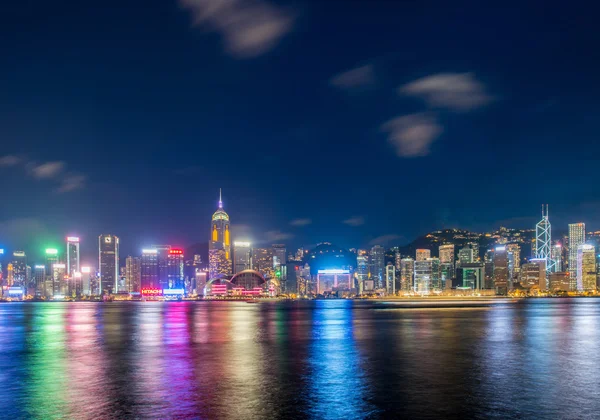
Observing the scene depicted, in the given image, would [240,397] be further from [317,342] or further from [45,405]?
[317,342]

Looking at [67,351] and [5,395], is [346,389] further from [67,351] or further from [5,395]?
[67,351]

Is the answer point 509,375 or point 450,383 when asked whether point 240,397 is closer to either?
point 450,383

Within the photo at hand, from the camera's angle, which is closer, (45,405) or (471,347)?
(45,405)

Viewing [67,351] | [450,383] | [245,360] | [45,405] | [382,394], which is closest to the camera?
[45,405]

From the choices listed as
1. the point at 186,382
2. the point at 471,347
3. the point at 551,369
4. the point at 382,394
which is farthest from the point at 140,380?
the point at 471,347

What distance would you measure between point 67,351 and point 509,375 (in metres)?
39.3

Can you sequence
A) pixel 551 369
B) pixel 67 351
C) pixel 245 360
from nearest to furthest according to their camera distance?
1. pixel 551 369
2. pixel 245 360
3. pixel 67 351

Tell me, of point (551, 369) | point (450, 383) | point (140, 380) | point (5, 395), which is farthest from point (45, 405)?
point (551, 369)

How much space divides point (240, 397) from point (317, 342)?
31.3 meters

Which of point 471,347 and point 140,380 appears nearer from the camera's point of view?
point 140,380

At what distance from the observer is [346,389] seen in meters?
33.6

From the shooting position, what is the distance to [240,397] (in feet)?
102

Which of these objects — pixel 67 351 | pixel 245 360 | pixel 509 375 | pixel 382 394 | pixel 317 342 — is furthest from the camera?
pixel 317 342

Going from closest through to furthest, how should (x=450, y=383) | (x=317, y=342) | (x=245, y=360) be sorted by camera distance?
(x=450, y=383) → (x=245, y=360) → (x=317, y=342)
